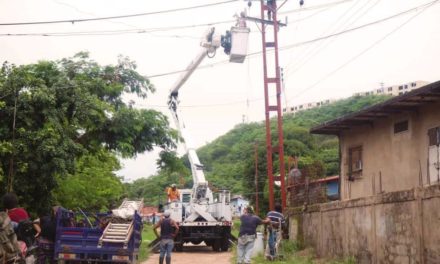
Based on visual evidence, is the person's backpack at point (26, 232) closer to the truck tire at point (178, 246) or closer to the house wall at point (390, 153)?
the house wall at point (390, 153)

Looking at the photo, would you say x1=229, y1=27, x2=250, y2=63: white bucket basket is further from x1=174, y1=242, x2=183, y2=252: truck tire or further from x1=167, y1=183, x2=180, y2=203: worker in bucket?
x1=174, y1=242, x2=183, y2=252: truck tire

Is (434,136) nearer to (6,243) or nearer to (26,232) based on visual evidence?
(26,232)

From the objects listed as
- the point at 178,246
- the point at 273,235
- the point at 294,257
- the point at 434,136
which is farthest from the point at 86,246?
the point at 178,246

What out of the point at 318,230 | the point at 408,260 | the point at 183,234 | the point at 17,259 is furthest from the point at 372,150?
the point at 17,259

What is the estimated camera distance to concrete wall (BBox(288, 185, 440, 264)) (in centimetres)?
1055

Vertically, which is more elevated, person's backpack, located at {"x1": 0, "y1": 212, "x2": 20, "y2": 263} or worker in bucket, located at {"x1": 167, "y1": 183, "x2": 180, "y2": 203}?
worker in bucket, located at {"x1": 167, "y1": 183, "x2": 180, "y2": 203}

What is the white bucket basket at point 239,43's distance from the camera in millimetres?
21312

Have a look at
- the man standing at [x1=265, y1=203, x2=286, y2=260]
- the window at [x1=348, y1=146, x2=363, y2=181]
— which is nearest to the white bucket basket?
the window at [x1=348, y1=146, x2=363, y2=181]

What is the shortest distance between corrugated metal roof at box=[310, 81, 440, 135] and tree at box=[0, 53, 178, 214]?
21.7ft

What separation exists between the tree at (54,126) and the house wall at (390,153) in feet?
24.2

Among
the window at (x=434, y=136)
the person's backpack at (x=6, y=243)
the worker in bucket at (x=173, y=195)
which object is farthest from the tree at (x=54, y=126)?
the window at (x=434, y=136)

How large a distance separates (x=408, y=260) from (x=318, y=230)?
625 centimetres

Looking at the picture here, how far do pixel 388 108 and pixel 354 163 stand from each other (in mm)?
4096

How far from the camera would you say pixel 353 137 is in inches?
780
